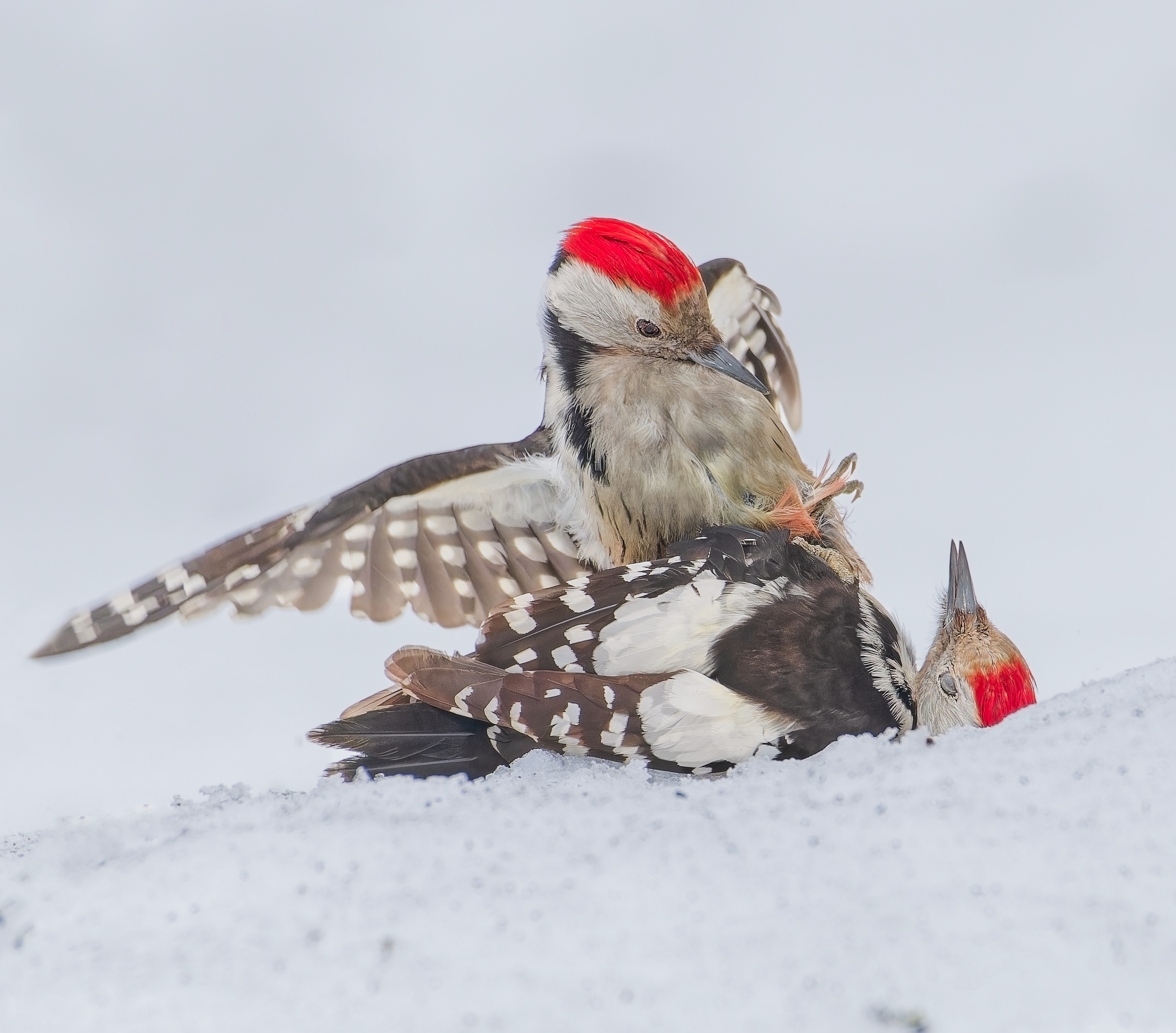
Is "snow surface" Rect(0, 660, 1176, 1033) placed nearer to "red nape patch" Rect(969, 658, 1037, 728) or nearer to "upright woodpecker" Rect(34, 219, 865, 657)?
"red nape patch" Rect(969, 658, 1037, 728)

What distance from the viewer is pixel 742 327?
3.36m

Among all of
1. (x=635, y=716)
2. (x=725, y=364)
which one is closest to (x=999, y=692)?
(x=635, y=716)

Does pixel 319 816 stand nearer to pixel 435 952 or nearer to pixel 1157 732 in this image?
pixel 435 952

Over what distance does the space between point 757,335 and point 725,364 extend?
128 centimetres

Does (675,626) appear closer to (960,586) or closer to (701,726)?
(701,726)

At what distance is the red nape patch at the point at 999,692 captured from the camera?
191 cm

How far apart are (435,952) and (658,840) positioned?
308 mm

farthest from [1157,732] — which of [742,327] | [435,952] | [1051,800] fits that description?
[742,327]

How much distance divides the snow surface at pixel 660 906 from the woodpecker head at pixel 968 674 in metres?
0.37

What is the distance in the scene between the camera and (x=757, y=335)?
3.38 m

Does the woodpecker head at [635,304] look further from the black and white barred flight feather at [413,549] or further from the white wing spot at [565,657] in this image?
the white wing spot at [565,657]

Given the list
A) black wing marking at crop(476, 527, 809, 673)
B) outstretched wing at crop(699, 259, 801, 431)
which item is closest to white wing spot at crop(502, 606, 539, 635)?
black wing marking at crop(476, 527, 809, 673)

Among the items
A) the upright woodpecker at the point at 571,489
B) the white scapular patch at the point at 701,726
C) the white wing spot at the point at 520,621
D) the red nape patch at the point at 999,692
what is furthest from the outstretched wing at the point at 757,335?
the white scapular patch at the point at 701,726

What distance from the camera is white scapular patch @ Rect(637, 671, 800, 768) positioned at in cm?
172
